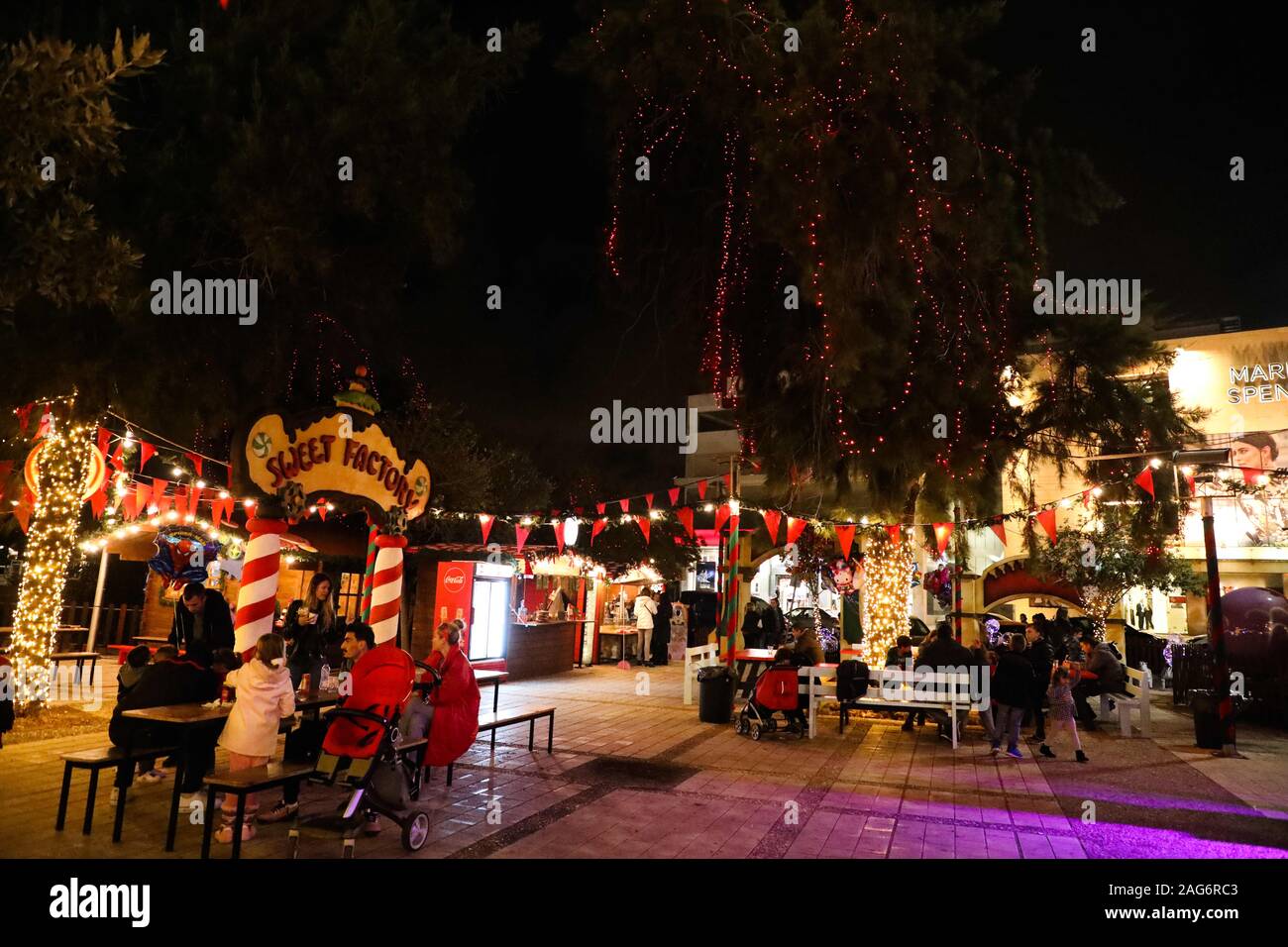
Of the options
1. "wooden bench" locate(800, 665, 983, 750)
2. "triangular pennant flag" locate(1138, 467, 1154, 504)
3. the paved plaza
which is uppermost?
"triangular pennant flag" locate(1138, 467, 1154, 504)

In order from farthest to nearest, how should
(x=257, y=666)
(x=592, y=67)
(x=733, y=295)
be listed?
1. (x=733, y=295)
2. (x=592, y=67)
3. (x=257, y=666)

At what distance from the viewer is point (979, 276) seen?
12094 millimetres

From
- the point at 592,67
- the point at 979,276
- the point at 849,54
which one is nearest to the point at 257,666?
the point at 849,54

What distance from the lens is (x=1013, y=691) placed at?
9680 mm

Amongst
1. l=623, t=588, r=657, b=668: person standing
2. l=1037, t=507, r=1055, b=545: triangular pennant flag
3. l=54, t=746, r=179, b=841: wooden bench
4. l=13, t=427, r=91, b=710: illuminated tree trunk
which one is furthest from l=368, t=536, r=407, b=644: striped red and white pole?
l=623, t=588, r=657, b=668: person standing

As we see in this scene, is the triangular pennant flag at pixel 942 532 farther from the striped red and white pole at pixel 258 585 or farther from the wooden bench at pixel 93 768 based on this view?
the wooden bench at pixel 93 768

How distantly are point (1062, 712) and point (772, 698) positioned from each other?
3.70 meters

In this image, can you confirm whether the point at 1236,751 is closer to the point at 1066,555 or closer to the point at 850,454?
the point at 850,454

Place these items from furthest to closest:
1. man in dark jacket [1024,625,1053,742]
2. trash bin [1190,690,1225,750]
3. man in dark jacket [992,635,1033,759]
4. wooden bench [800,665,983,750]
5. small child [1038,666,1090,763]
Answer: man in dark jacket [1024,625,1053,742]
wooden bench [800,665,983,750]
trash bin [1190,690,1225,750]
man in dark jacket [992,635,1033,759]
small child [1038,666,1090,763]

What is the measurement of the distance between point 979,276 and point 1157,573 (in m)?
10.9

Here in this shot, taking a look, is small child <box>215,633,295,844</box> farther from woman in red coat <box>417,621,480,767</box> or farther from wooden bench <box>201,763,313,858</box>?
woman in red coat <box>417,621,480,767</box>

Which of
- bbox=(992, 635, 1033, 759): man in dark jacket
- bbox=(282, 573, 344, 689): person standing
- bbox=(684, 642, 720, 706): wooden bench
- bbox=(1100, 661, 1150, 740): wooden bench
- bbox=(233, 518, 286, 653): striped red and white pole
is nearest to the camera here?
bbox=(233, 518, 286, 653): striped red and white pole

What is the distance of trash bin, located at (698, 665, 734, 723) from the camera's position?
11500 millimetres

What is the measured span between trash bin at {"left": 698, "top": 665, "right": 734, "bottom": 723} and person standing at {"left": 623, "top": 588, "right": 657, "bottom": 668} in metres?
9.27
